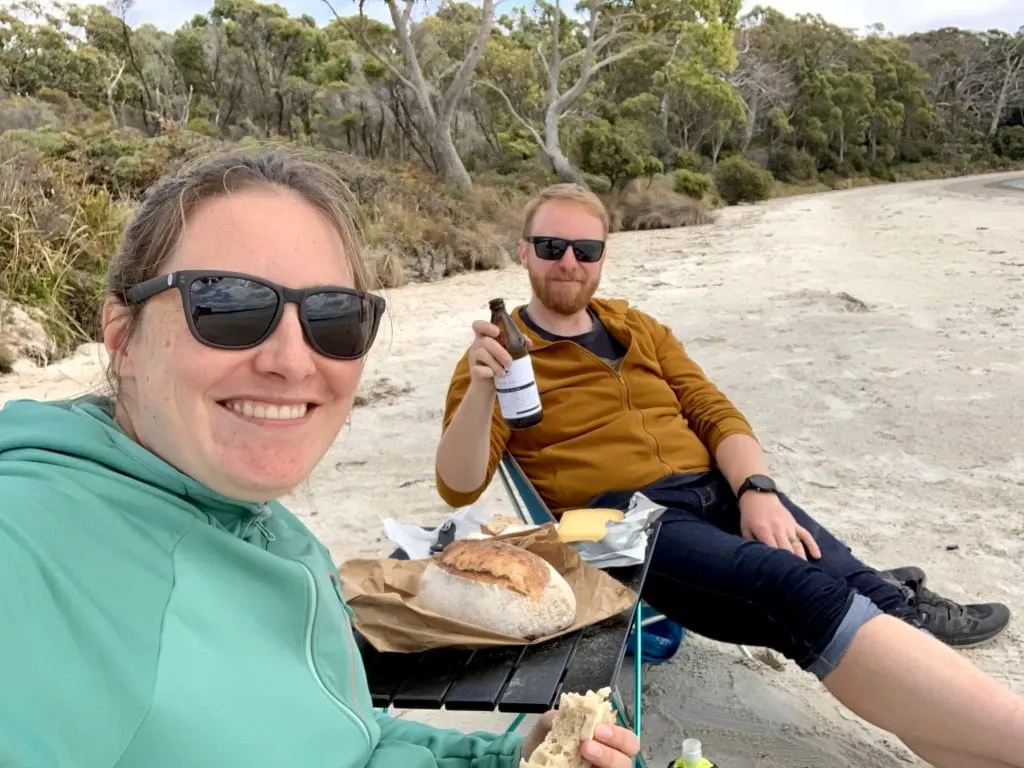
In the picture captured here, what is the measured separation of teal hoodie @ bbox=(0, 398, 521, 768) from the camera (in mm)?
778

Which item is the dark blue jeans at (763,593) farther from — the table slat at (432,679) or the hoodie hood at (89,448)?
the hoodie hood at (89,448)

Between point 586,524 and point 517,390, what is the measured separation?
50 cm

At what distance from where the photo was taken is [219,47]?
25.8m

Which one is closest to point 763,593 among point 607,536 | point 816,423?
point 607,536

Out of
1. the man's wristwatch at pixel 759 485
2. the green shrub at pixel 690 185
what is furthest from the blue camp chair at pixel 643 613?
the green shrub at pixel 690 185

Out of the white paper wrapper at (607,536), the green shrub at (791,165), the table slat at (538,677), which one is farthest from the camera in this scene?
the green shrub at (791,165)

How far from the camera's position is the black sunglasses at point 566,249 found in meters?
2.83

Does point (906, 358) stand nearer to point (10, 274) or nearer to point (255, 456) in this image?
point (255, 456)

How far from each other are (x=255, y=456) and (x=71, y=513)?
0.92 ft

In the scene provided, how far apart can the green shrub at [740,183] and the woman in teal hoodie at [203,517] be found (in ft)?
94.9

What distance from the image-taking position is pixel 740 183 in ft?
94.3

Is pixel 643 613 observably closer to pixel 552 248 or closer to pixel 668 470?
pixel 668 470

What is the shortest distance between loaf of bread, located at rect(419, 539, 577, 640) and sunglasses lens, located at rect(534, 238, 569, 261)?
50.5 inches

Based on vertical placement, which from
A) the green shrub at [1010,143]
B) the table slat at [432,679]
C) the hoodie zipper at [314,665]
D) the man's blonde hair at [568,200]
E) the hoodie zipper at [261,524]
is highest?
the green shrub at [1010,143]
